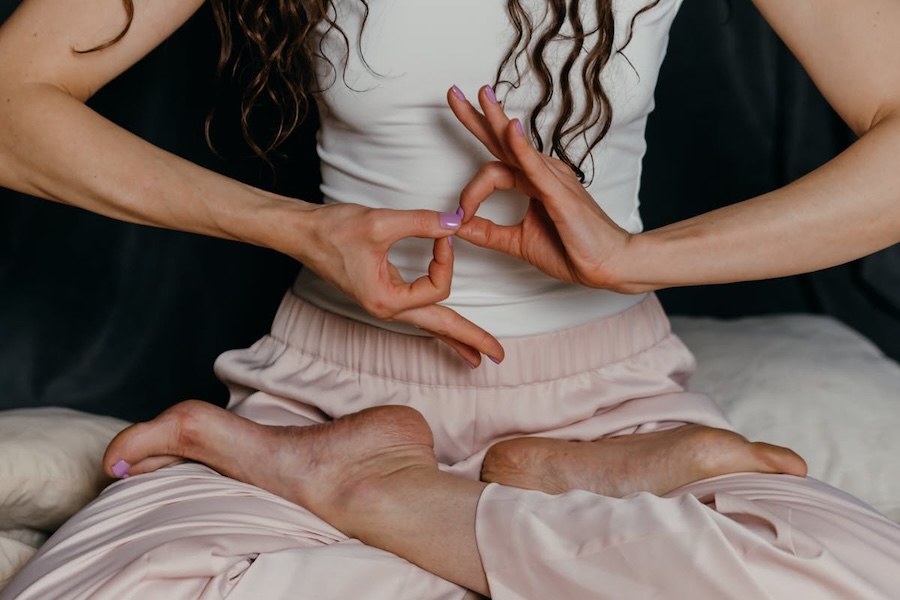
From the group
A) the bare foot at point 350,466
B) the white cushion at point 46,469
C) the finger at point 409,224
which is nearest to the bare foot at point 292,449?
the bare foot at point 350,466

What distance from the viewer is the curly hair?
1310mm

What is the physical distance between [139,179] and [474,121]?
363mm

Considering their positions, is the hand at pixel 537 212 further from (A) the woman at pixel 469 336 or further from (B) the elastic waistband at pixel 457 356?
(B) the elastic waistband at pixel 457 356

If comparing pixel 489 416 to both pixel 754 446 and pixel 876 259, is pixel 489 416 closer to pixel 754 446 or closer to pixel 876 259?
pixel 754 446

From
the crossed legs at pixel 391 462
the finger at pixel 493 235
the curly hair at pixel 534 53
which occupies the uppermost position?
the curly hair at pixel 534 53

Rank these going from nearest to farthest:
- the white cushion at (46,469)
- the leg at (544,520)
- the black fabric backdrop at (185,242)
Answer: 1. the leg at (544,520)
2. the white cushion at (46,469)
3. the black fabric backdrop at (185,242)

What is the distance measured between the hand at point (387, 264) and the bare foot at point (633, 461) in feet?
0.48

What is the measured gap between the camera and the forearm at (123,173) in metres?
1.30

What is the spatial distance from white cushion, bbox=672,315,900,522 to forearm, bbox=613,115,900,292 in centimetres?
59

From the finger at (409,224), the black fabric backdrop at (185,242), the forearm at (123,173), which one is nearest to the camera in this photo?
the finger at (409,224)

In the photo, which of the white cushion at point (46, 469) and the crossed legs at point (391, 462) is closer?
the crossed legs at point (391, 462)

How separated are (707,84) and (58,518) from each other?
1.39 m

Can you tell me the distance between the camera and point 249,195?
131 centimetres

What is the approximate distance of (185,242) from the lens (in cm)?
215
